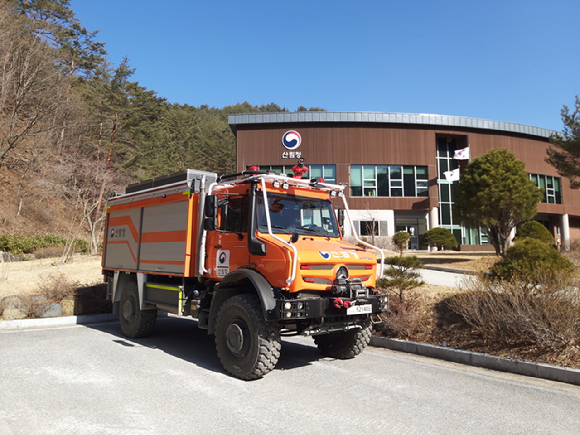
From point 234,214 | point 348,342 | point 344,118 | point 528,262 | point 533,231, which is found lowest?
point 348,342

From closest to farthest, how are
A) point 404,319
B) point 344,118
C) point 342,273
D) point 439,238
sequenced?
point 342,273 → point 404,319 → point 439,238 → point 344,118

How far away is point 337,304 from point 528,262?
4679 mm

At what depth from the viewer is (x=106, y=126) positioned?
35.3 meters

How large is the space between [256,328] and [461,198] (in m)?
18.4

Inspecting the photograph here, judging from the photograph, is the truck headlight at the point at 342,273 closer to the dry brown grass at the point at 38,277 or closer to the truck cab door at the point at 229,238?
the truck cab door at the point at 229,238

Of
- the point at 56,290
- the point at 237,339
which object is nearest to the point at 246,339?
the point at 237,339

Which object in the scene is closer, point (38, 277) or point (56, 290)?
point (56, 290)

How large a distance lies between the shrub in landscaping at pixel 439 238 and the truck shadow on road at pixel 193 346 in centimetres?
2821

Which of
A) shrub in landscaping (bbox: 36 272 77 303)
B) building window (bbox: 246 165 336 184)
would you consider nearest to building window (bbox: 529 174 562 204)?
building window (bbox: 246 165 336 184)

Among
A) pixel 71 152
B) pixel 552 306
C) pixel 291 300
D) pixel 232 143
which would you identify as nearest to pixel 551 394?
pixel 552 306

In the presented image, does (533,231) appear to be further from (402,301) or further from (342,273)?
(342,273)

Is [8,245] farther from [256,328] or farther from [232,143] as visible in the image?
[232,143]

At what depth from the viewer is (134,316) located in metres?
8.95

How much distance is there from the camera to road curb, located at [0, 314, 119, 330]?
394 inches
